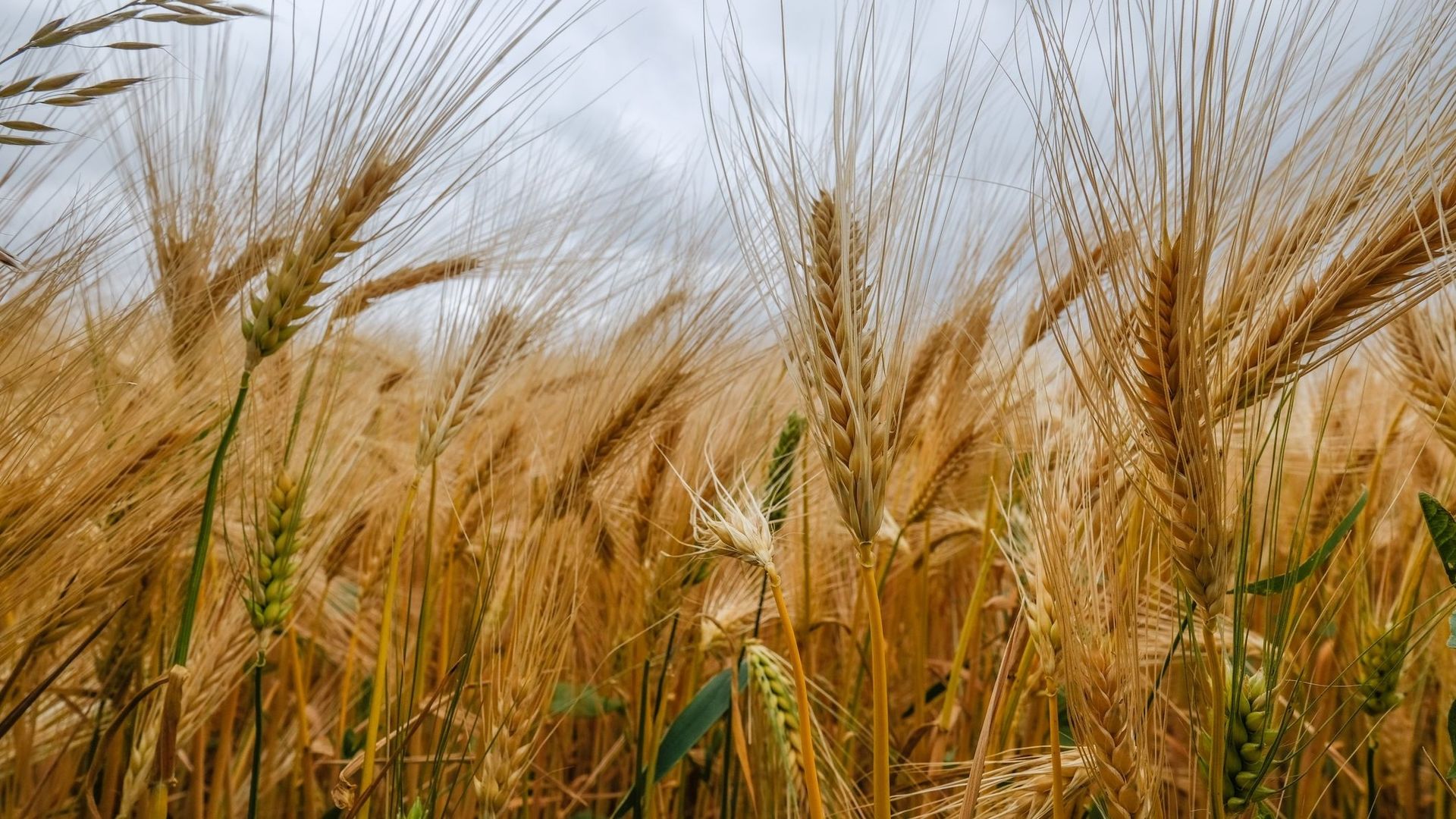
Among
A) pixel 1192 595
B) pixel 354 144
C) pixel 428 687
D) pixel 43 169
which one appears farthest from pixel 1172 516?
pixel 428 687

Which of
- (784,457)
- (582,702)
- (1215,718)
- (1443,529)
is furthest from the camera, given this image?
(582,702)

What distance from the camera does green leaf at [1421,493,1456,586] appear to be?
0.67 m

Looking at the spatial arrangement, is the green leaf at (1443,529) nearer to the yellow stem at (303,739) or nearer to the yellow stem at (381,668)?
the yellow stem at (381,668)

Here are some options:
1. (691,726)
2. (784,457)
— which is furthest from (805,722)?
(784,457)

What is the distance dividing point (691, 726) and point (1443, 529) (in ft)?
2.67

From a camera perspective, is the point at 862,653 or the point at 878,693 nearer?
the point at 878,693

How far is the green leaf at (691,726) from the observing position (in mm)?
1044

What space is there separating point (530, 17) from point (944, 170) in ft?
1.64

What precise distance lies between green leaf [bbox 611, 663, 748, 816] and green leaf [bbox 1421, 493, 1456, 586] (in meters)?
0.73

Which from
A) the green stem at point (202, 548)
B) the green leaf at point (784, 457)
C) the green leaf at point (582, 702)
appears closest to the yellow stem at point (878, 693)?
the green stem at point (202, 548)

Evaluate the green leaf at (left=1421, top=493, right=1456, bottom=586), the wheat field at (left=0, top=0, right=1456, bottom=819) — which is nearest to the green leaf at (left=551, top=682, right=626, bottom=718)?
the wheat field at (left=0, top=0, right=1456, bottom=819)

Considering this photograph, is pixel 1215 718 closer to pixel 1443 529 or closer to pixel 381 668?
pixel 1443 529

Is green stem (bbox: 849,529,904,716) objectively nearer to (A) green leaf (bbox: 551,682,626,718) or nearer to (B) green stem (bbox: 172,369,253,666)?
(A) green leaf (bbox: 551,682,626,718)

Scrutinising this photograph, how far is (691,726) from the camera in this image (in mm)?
1081
